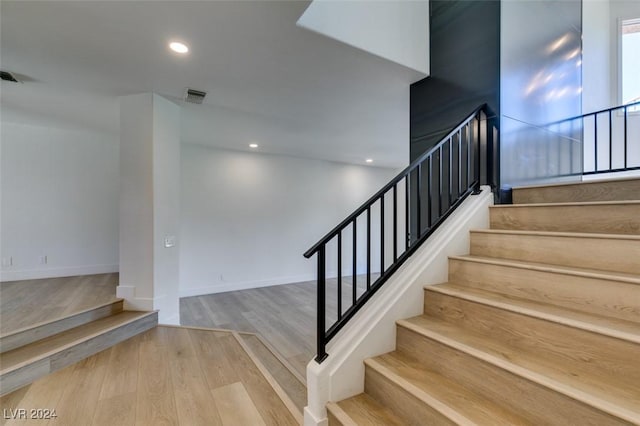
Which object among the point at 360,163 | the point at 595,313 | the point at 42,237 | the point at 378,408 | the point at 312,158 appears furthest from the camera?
the point at 360,163

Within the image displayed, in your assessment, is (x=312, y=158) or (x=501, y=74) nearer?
(x=501, y=74)

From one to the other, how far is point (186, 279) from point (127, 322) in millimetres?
2222

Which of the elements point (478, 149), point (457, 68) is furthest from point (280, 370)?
point (457, 68)

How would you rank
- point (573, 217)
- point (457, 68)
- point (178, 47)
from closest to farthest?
point (573, 217)
point (178, 47)
point (457, 68)

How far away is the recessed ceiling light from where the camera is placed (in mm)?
2027

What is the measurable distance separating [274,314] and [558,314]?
3.45 metres

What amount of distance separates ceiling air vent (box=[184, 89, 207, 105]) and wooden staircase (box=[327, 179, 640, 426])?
2.89m

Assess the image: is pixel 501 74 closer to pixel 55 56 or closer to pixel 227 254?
pixel 55 56

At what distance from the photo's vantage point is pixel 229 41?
2.01 metres

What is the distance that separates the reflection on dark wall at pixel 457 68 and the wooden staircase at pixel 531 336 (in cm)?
116

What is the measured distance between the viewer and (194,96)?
9.43 ft

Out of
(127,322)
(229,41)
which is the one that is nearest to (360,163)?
(229,41)

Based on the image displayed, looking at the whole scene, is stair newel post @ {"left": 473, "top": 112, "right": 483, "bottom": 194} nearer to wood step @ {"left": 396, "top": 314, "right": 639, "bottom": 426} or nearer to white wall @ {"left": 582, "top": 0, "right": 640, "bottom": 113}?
wood step @ {"left": 396, "top": 314, "right": 639, "bottom": 426}

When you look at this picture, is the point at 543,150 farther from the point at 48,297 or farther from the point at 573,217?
the point at 48,297
